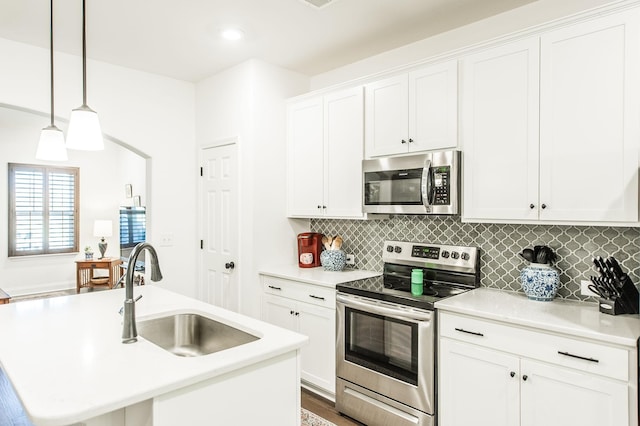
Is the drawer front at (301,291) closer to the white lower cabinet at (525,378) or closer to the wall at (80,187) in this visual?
the white lower cabinet at (525,378)

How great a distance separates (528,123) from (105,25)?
285 centimetres

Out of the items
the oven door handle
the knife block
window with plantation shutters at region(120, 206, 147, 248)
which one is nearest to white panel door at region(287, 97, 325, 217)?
the oven door handle

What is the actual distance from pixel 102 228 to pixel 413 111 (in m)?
6.32

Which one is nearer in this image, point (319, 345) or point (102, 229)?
point (319, 345)

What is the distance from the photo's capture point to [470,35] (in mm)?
2811

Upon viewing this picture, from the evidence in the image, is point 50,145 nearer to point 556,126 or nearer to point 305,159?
point 305,159

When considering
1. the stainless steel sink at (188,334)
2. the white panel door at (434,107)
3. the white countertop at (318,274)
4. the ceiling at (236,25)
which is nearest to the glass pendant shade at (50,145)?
the ceiling at (236,25)

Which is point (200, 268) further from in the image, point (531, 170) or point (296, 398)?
point (531, 170)

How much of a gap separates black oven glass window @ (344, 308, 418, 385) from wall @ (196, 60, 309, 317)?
1067mm

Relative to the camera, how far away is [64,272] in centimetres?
702

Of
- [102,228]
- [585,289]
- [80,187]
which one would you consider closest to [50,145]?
[585,289]

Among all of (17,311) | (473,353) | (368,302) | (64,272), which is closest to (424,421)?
(473,353)

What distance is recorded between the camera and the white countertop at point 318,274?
2.97m

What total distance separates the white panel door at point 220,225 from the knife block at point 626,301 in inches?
105
